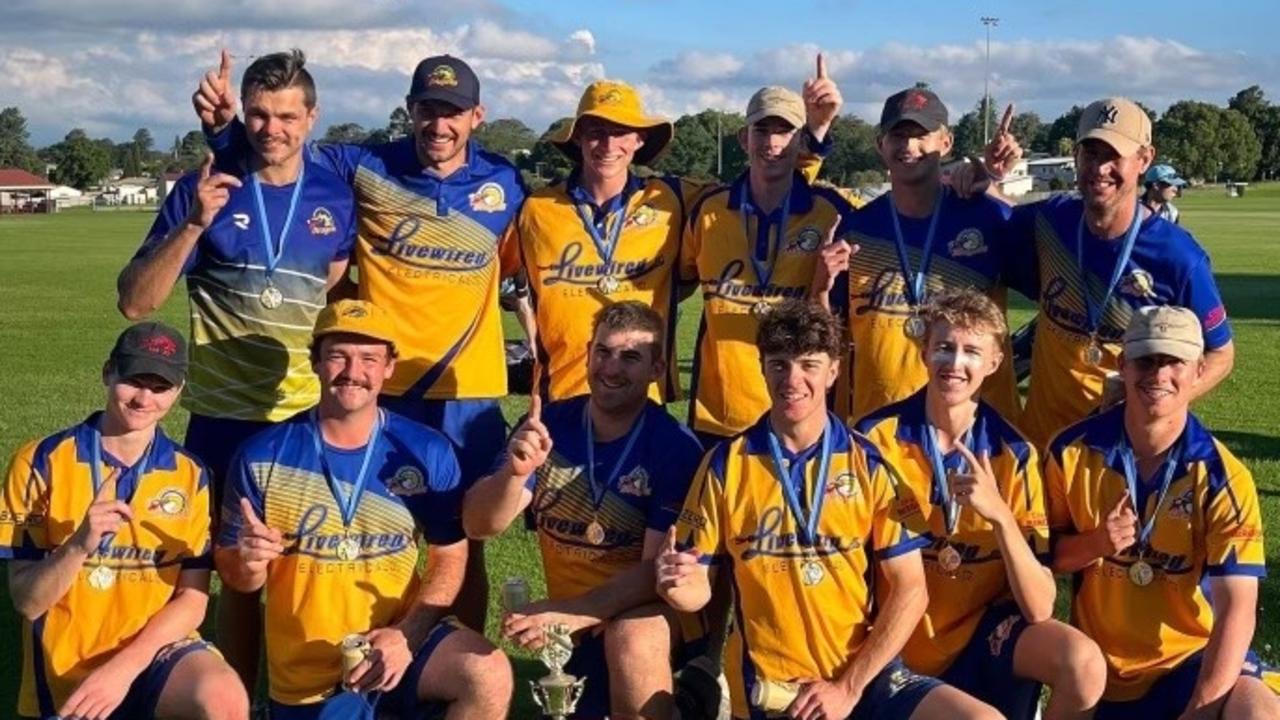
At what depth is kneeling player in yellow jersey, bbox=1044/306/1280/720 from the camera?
4.70 meters

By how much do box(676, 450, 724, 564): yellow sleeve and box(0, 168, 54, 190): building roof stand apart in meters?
124

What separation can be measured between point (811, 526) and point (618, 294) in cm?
168

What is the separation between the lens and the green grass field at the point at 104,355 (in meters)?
7.86

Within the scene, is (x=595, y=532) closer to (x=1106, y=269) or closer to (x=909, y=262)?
(x=909, y=262)

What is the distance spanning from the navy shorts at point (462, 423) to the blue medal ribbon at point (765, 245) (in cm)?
132

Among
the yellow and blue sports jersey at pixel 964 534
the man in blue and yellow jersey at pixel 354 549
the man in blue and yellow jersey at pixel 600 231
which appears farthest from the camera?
the man in blue and yellow jersey at pixel 600 231

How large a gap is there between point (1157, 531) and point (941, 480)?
2.47ft

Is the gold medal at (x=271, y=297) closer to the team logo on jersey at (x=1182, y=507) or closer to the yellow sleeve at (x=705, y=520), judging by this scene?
the yellow sleeve at (x=705, y=520)

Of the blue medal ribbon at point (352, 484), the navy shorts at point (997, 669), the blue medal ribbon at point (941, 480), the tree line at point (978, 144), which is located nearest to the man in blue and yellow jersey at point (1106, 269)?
the blue medal ribbon at point (941, 480)

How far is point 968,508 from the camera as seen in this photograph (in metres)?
4.90

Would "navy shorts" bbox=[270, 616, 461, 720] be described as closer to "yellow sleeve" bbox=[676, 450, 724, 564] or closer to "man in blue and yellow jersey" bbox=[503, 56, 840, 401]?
"yellow sleeve" bbox=[676, 450, 724, 564]

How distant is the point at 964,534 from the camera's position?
500 centimetres

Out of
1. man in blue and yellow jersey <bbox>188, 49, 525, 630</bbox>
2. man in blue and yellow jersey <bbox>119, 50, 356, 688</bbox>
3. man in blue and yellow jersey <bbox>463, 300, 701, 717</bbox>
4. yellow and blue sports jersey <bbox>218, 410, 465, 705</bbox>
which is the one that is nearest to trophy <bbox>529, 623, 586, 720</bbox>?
man in blue and yellow jersey <bbox>463, 300, 701, 717</bbox>

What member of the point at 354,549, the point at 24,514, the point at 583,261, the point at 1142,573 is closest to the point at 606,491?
the point at 354,549
